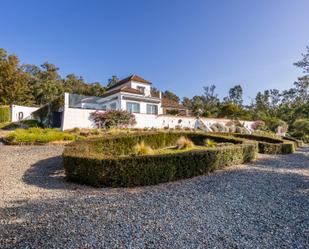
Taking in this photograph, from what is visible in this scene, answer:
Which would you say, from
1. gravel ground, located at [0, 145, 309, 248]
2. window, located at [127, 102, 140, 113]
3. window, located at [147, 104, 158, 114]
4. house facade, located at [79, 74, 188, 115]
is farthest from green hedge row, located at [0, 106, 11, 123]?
gravel ground, located at [0, 145, 309, 248]

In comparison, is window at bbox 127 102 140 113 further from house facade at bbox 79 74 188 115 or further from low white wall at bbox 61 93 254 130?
low white wall at bbox 61 93 254 130

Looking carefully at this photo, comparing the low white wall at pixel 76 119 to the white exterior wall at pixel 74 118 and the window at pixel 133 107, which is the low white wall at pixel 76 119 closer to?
the white exterior wall at pixel 74 118

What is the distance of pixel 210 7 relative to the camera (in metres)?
12.9

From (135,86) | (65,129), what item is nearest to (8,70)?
(135,86)

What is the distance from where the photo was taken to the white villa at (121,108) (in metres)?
17.8

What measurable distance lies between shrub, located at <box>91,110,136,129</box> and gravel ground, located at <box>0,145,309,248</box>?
10.7 metres

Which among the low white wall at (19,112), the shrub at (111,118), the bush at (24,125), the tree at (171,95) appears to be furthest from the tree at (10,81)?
the tree at (171,95)

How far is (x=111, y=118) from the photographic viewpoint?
18.0 m

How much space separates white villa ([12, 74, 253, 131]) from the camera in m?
17.8

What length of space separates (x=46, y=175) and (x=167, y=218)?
512 cm

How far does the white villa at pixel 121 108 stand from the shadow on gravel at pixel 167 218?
11742 mm

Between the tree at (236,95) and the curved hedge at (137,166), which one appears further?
the tree at (236,95)

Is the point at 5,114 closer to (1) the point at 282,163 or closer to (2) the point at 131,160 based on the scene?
(2) the point at 131,160

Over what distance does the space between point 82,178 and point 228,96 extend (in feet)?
208
